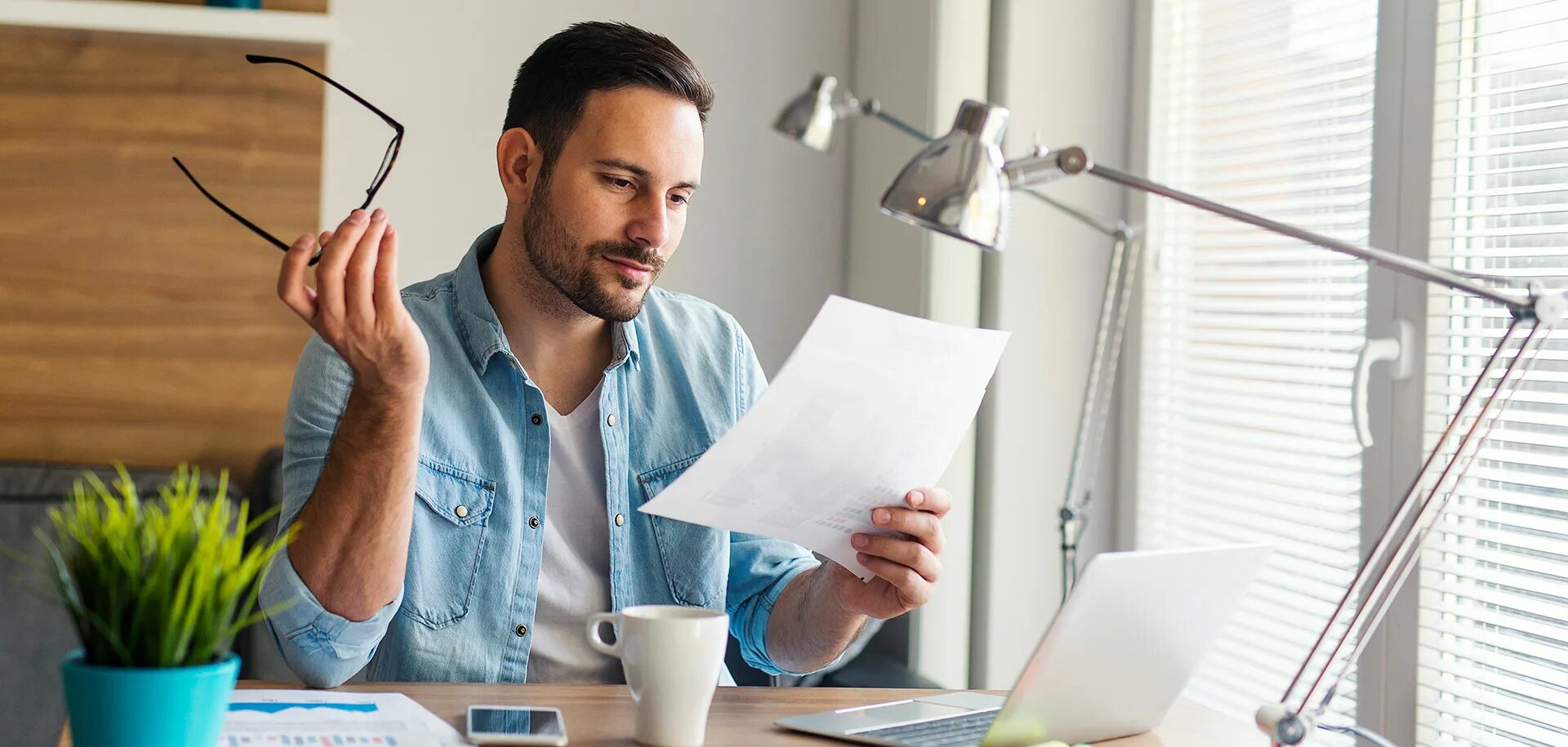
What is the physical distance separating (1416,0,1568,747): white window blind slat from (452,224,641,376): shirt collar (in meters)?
0.96

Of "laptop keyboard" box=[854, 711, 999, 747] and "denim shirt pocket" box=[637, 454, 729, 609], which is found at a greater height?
"denim shirt pocket" box=[637, 454, 729, 609]

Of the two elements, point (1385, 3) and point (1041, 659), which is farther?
point (1385, 3)

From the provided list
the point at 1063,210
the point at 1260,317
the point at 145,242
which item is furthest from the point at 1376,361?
the point at 145,242

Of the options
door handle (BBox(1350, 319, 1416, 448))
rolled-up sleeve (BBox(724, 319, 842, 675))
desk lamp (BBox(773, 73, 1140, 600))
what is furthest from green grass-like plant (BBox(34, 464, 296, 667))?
door handle (BBox(1350, 319, 1416, 448))

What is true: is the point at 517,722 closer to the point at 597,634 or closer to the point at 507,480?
the point at 597,634

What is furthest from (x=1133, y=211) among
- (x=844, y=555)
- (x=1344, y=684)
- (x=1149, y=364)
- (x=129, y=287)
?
(x=129, y=287)

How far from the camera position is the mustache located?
1.49 meters

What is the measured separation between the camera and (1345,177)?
186 cm

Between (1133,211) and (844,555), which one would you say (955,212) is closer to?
(844,555)

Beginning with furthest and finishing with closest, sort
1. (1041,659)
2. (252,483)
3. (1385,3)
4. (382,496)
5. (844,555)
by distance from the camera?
(252,483), (1385,3), (844,555), (382,496), (1041,659)

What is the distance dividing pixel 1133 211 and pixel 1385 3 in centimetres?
68

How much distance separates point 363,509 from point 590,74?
0.64 m

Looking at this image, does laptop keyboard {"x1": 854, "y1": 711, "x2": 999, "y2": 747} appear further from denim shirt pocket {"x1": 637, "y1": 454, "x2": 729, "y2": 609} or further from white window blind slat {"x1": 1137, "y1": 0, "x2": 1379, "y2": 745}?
white window blind slat {"x1": 1137, "y1": 0, "x2": 1379, "y2": 745}

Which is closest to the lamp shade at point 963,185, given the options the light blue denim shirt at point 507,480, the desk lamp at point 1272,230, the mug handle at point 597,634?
the desk lamp at point 1272,230
